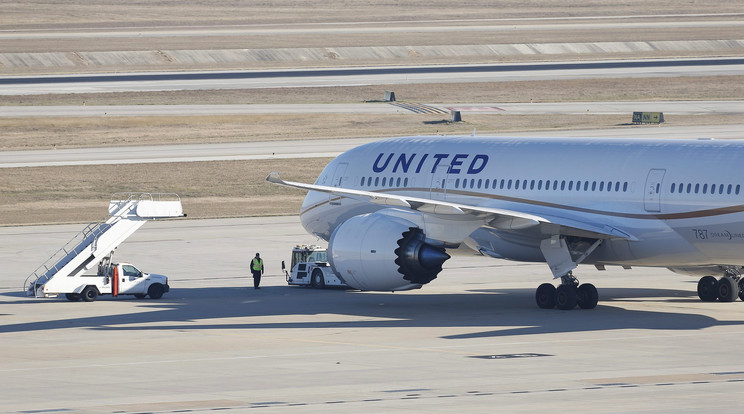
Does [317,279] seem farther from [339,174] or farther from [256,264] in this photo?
[339,174]

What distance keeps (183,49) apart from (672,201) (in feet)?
411

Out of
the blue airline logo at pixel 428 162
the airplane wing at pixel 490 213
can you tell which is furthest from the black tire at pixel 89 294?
the blue airline logo at pixel 428 162

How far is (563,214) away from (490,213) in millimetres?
3538

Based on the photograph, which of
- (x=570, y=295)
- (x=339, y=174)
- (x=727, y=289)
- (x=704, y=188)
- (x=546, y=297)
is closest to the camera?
(x=704, y=188)

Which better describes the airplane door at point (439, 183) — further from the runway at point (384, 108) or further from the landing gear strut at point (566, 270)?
the runway at point (384, 108)

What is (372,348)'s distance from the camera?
34969mm

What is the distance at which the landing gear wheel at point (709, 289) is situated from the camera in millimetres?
46062

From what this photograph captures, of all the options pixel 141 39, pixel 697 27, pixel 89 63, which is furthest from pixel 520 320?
pixel 697 27

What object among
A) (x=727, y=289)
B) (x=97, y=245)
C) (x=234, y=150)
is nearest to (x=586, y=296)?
(x=727, y=289)

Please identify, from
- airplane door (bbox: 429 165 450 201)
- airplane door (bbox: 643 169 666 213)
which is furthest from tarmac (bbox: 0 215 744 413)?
airplane door (bbox: 429 165 450 201)

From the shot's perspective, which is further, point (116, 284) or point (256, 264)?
point (256, 264)

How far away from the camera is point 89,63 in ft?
501

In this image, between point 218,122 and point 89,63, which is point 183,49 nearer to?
point 89,63

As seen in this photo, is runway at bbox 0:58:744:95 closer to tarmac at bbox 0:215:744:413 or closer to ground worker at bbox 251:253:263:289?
tarmac at bbox 0:215:744:413
